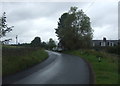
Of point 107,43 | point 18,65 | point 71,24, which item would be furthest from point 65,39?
point 18,65

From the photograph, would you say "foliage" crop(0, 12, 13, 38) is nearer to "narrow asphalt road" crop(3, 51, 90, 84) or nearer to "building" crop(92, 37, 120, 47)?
"narrow asphalt road" crop(3, 51, 90, 84)

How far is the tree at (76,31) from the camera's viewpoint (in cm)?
7962

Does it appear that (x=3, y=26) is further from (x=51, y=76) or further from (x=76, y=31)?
(x=76, y=31)

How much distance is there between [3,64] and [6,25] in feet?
23.9

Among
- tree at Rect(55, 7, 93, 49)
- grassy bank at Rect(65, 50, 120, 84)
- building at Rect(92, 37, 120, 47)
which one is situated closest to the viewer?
grassy bank at Rect(65, 50, 120, 84)

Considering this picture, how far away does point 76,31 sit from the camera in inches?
3191

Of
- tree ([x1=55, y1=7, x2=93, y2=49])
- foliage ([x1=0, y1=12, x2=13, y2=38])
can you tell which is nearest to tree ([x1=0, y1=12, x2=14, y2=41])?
Answer: foliage ([x1=0, y1=12, x2=13, y2=38])

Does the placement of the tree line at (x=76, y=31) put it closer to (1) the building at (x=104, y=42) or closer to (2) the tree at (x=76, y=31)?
(2) the tree at (x=76, y=31)

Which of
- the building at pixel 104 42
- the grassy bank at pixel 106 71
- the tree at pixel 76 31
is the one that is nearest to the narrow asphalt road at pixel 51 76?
the grassy bank at pixel 106 71

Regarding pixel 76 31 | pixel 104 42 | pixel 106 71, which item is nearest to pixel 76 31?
pixel 76 31

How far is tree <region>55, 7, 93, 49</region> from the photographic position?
7962cm

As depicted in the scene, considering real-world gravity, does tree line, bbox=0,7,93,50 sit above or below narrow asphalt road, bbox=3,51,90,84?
above

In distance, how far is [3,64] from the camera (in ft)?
65.9

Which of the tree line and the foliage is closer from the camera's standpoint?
the foliage
